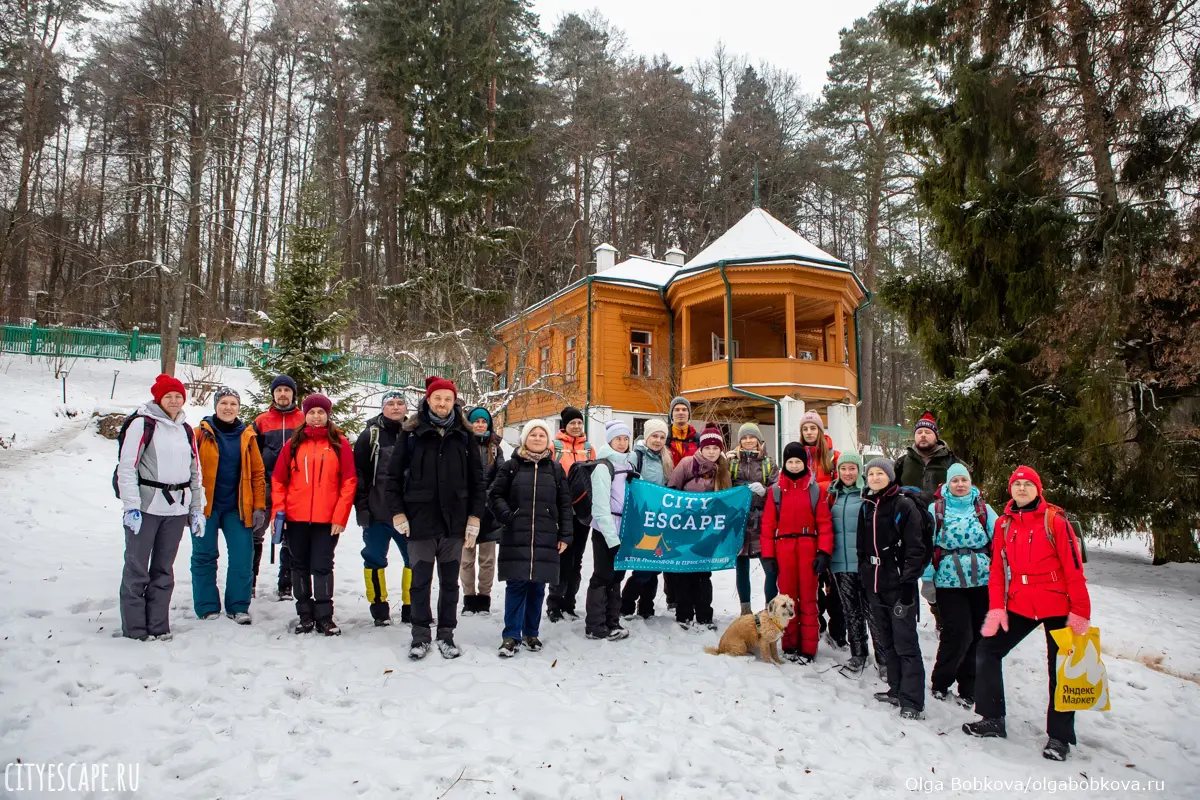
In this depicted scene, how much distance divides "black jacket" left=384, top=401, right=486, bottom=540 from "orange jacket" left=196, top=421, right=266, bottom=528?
138cm

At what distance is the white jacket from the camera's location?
4.75 meters

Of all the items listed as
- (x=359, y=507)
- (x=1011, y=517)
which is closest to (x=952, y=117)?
(x=1011, y=517)

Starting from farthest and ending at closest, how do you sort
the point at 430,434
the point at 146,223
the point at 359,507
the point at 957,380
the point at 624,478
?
the point at 146,223 → the point at 957,380 → the point at 624,478 → the point at 359,507 → the point at 430,434

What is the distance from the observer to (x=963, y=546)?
4.99 meters

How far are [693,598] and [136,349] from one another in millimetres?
22241

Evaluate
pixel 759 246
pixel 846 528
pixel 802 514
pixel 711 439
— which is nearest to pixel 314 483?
pixel 711 439

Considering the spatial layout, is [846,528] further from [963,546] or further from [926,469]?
[926,469]

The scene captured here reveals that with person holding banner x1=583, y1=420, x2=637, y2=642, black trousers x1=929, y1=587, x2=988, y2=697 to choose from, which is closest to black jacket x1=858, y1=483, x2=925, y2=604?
black trousers x1=929, y1=587, x2=988, y2=697

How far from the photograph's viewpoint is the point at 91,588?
19.6ft

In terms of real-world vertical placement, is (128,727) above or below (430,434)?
below

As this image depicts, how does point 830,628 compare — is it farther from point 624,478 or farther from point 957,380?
point 957,380

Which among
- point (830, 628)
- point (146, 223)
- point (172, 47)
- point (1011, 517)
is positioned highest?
point (172, 47)

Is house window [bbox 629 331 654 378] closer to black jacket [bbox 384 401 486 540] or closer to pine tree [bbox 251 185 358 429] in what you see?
pine tree [bbox 251 185 358 429]

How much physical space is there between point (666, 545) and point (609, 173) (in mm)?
28676
